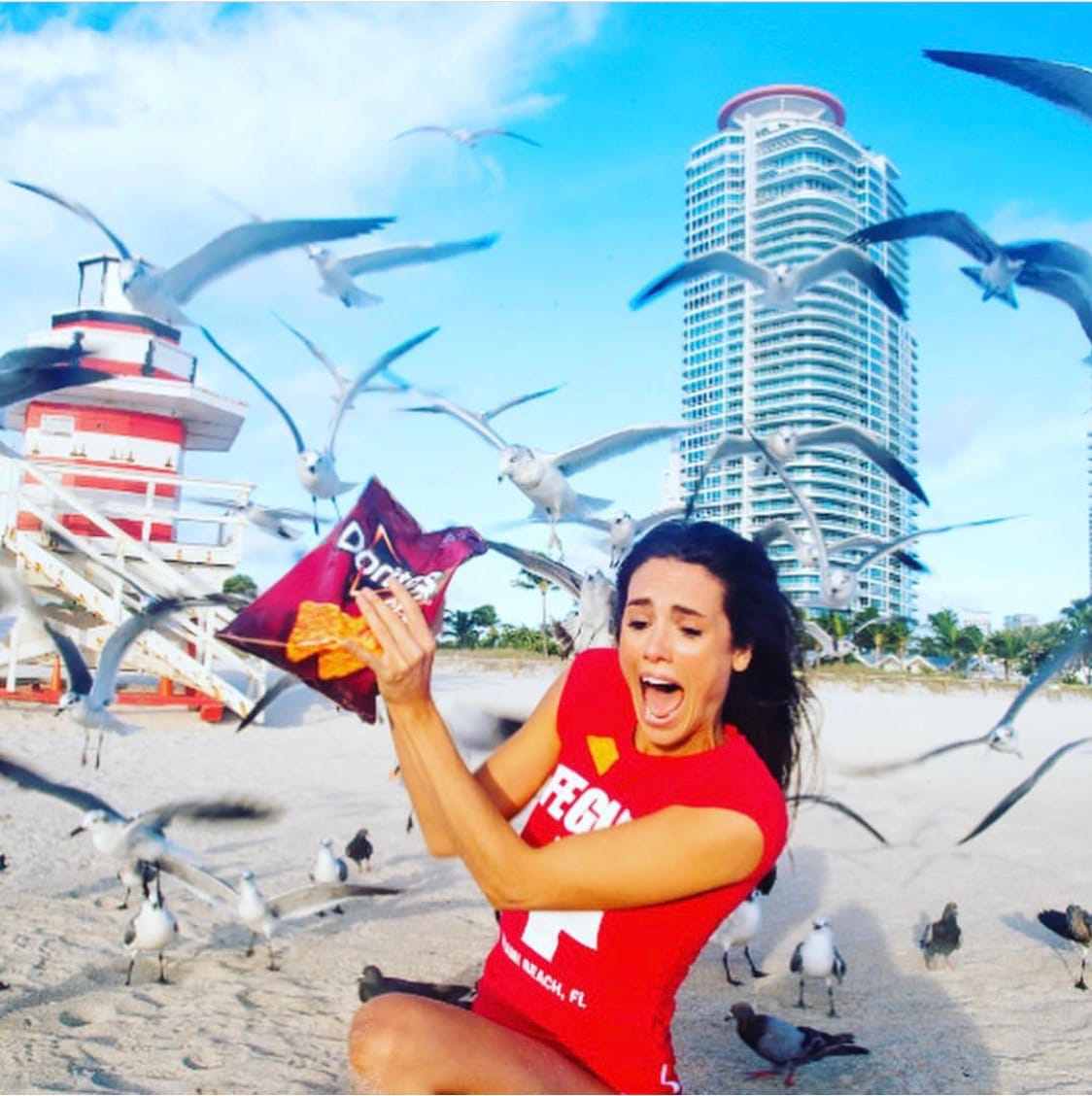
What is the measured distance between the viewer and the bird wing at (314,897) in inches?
211

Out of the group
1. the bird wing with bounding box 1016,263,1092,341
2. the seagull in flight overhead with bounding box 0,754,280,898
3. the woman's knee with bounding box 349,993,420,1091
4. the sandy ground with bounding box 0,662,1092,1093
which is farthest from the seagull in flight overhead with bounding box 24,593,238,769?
the bird wing with bounding box 1016,263,1092,341

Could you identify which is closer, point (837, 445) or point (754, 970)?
point (754, 970)

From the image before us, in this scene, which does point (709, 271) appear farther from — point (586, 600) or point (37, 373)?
point (37, 373)

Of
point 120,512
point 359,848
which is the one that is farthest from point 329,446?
point 120,512

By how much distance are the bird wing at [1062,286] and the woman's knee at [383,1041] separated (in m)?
4.12

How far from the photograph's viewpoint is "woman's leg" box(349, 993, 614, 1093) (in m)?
2.04

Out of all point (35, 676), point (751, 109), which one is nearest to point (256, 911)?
point (751, 109)

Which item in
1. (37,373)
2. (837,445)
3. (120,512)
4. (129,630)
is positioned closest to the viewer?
(37,373)

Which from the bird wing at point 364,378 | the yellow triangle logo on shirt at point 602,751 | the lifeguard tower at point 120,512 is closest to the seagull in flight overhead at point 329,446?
Answer: the bird wing at point 364,378

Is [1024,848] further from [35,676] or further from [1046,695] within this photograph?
[1046,695]

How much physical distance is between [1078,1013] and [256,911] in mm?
3965

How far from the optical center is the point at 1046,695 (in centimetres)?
2942

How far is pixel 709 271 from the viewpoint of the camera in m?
6.32

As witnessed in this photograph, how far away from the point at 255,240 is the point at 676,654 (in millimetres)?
4503
